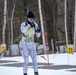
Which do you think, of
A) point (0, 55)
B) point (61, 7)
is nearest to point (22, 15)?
point (61, 7)

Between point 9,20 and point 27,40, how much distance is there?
22752 mm

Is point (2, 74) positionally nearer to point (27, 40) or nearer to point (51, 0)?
point (27, 40)

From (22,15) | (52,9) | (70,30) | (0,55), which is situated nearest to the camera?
(0,55)

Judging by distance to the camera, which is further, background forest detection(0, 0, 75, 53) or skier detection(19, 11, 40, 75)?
background forest detection(0, 0, 75, 53)

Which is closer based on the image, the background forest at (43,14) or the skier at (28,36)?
the skier at (28,36)

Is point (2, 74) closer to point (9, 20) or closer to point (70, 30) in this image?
point (9, 20)

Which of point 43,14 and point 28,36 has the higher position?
point 43,14

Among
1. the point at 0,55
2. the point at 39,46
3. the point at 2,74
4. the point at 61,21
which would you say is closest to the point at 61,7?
the point at 61,21

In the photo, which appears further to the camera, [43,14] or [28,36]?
[43,14]

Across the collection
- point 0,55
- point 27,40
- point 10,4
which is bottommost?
point 0,55

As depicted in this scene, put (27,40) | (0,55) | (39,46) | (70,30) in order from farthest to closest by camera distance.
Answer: (70,30) → (39,46) → (0,55) → (27,40)

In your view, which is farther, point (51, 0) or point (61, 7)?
point (61, 7)

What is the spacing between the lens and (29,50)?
9.98 m

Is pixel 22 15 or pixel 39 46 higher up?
pixel 22 15
